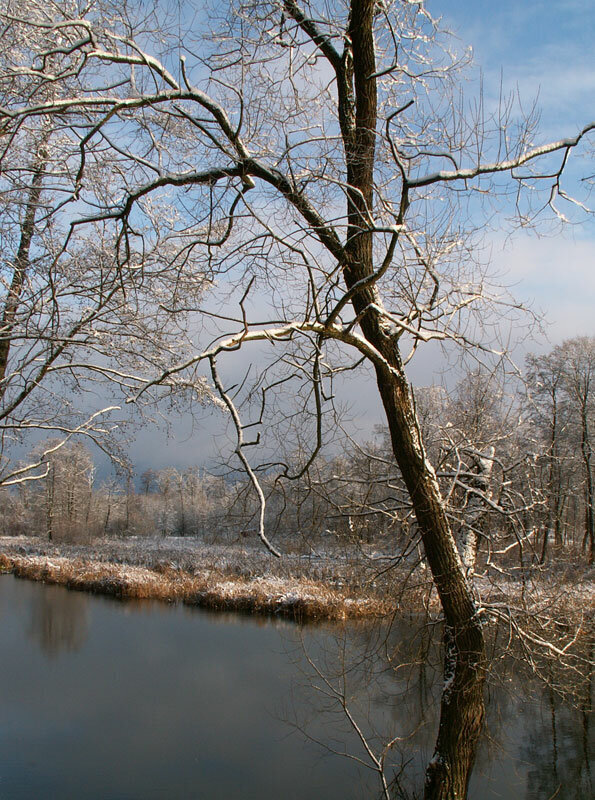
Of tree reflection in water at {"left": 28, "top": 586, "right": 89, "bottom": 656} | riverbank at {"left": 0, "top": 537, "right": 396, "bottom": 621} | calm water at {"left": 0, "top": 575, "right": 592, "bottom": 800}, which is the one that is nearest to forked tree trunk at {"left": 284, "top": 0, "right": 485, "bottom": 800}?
calm water at {"left": 0, "top": 575, "right": 592, "bottom": 800}

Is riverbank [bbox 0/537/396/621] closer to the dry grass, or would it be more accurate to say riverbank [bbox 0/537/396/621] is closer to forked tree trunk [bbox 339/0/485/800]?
the dry grass

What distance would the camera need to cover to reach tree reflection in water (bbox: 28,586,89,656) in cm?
1180

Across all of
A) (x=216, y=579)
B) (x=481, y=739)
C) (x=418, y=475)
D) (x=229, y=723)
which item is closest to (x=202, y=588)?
(x=216, y=579)

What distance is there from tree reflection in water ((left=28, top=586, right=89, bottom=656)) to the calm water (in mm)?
118

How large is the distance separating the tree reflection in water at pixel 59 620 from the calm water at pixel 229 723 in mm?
118

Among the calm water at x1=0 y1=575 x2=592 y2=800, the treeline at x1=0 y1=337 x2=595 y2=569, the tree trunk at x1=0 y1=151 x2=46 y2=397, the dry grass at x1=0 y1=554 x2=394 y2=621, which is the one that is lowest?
the calm water at x1=0 y1=575 x2=592 y2=800

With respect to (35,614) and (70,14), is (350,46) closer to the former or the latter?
(70,14)

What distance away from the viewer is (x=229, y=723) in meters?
8.22

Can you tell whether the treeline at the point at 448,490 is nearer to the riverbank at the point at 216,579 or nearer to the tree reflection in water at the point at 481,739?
the tree reflection in water at the point at 481,739

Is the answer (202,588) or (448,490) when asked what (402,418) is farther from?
(202,588)

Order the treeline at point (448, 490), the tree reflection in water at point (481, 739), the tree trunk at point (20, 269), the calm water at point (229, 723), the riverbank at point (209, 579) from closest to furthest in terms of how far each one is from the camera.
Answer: the treeline at point (448, 490)
the tree trunk at point (20, 269)
the tree reflection in water at point (481, 739)
the calm water at point (229, 723)
the riverbank at point (209, 579)

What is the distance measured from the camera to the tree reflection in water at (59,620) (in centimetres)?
1180

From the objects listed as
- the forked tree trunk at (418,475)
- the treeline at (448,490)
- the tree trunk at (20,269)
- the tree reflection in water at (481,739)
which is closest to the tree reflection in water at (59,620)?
the treeline at (448,490)

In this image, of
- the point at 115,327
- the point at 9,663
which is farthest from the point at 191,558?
the point at 115,327
